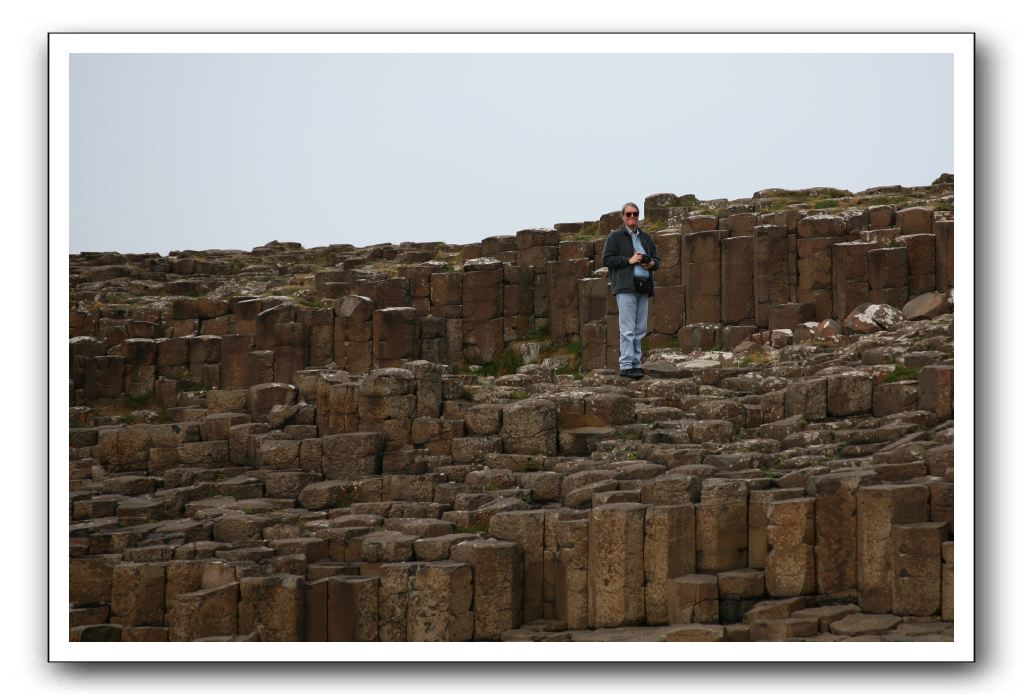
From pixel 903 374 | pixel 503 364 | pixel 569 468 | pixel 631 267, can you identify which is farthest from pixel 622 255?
pixel 503 364

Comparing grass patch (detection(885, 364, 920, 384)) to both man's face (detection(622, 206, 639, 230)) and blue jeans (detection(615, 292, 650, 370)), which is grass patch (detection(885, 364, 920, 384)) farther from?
man's face (detection(622, 206, 639, 230))

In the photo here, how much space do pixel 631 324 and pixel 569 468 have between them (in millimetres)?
3352

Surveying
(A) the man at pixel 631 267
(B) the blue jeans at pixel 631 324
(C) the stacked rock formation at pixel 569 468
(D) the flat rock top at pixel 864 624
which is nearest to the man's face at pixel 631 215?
(A) the man at pixel 631 267

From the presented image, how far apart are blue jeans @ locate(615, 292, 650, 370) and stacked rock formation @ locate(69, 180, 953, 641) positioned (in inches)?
18.0

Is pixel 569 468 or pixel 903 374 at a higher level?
pixel 903 374

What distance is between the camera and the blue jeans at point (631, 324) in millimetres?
21453

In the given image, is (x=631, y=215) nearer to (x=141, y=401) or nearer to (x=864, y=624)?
(x=864, y=624)

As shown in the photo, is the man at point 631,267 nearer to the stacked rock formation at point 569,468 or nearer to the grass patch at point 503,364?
the stacked rock formation at point 569,468

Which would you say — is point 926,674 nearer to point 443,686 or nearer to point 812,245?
point 443,686

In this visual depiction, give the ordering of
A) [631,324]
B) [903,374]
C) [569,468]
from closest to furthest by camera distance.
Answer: [569,468] → [903,374] → [631,324]

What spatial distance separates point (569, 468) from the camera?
19.0 metres

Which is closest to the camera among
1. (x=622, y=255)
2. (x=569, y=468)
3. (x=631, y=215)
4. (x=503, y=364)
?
(x=569, y=468)

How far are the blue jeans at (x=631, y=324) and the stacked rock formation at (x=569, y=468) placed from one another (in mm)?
456

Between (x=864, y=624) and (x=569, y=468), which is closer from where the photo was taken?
(x=864, y=624)
